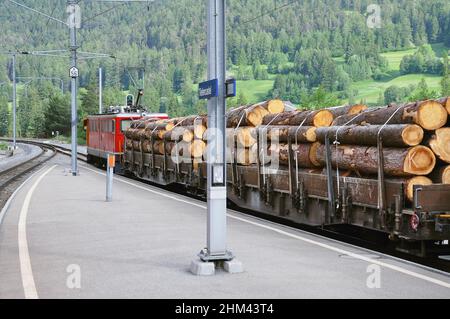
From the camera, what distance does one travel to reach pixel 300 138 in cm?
1404

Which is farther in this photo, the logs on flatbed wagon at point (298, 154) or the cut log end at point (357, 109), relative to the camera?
the cut log end at point (357, 109)

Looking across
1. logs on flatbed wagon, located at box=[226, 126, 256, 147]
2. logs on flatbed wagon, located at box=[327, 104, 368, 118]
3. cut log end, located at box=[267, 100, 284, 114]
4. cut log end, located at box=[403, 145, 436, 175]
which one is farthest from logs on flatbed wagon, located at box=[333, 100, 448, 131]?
cut log end, located at box=[267, 100, 284, 114]

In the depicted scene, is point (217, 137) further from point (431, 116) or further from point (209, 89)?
point (431, 116)

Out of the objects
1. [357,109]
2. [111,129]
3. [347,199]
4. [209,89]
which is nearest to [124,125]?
[111,129]

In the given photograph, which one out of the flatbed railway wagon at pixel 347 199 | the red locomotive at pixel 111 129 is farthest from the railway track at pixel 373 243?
the red locomotive at pixel 111 129

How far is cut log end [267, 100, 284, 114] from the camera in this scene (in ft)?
57.5

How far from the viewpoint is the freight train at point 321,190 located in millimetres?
9992

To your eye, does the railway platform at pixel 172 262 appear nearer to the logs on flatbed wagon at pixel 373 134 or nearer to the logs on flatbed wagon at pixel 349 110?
the logs on flatbed wagon at pixel 373 134

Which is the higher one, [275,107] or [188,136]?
[275,107]

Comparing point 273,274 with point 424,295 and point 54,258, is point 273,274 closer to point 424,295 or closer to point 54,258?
point 424,295

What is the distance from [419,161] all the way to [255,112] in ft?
23.4

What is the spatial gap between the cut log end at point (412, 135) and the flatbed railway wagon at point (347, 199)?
0.49 m

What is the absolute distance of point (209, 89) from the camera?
927 cm

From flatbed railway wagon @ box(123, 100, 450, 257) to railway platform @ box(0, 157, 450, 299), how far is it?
0.54 metres
